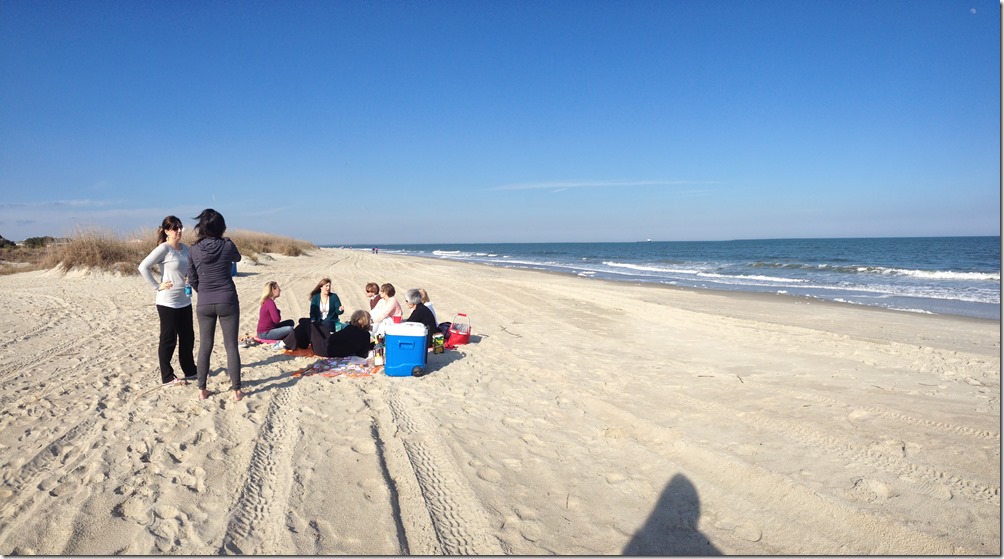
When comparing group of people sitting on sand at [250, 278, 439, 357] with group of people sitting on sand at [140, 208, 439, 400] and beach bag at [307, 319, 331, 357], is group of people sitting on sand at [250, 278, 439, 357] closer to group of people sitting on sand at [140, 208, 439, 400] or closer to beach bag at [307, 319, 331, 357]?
beach bag at [307, 319, 331, 357]

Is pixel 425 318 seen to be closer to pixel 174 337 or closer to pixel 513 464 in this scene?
pixel 174 337

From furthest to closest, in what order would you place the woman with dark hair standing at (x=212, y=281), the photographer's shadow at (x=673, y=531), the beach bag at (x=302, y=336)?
the beach bag at (x=302, y=336), the woman with dark hair standing at (x=212, y=281), the photographer's shadow at (x=673, y=531)

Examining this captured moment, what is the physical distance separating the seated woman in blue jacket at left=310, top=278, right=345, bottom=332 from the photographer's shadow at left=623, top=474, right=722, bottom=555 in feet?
17.9

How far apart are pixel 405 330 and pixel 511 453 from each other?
248cm

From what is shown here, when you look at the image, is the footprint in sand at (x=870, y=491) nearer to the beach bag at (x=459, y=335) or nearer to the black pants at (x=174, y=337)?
the beach bag at (x=459, y=335)

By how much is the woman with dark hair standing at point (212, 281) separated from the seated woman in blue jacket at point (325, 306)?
262 centimetres

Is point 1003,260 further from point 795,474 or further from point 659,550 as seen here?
point 659,550

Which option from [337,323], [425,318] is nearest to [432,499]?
[425,318]

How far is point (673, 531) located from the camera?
2.94 metres

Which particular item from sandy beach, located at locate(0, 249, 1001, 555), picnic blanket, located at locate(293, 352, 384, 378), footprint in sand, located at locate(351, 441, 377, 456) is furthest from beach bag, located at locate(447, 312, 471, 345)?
footprint in sand, located at locate(351, 441, 377, 456)

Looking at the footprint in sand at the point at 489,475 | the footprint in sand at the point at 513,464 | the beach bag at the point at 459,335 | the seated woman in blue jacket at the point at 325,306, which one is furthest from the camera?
the beach bag at the point at 459,335

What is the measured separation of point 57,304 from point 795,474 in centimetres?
1311

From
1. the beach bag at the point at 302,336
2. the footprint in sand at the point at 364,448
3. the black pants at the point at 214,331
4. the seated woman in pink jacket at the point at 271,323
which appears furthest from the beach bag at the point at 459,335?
the footprint in sand at the point at 364,448

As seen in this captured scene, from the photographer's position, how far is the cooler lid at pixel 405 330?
5895 millimetres
